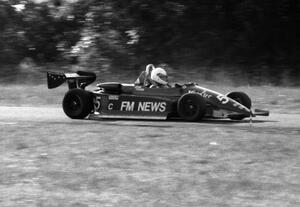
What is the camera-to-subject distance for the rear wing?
14227 mm

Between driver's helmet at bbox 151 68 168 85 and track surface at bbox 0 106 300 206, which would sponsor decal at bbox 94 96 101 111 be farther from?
track surface at bbox 0 106 300 206

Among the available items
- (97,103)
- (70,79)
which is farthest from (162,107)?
(70,79)

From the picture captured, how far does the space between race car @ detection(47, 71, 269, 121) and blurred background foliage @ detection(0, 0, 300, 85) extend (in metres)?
9.10

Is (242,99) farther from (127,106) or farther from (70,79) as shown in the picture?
(70,79)

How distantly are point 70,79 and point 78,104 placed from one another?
36.4 inches

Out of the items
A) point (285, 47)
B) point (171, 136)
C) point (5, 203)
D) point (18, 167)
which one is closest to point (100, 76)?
point (285, 47)

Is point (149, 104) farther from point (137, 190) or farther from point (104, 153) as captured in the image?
point (137, 190)

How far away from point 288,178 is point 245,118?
595cm

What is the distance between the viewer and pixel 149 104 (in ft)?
42.9

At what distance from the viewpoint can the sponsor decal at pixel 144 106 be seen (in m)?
13.0

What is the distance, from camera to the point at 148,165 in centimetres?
800

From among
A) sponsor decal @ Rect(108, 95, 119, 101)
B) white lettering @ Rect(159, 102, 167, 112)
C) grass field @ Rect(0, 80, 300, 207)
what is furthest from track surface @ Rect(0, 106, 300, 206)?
sponsor decal @ Rect(108, 95, 119, 101)

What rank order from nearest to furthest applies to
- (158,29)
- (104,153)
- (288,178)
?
(288,178), (104,153), (158,29)

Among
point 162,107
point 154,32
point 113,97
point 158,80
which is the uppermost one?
point 154,32
